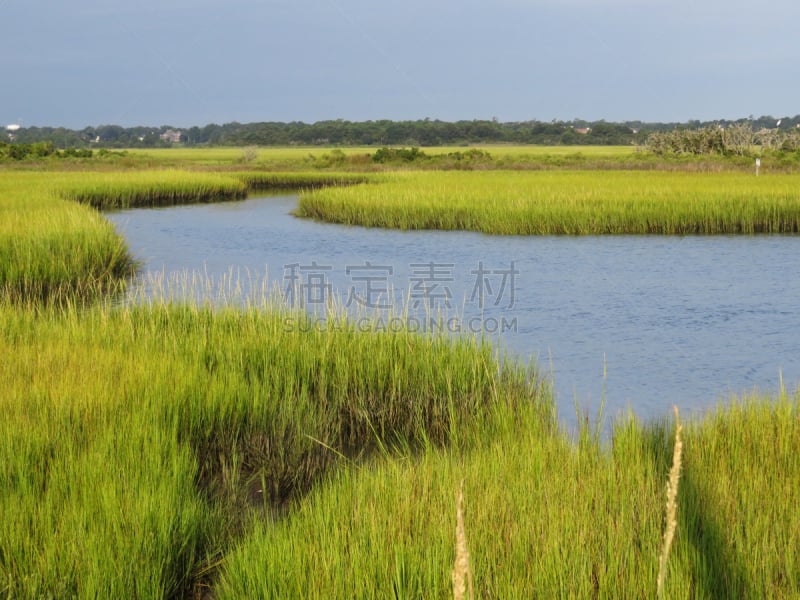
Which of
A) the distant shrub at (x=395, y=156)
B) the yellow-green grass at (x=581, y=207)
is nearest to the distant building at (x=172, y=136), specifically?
the distant shrub at (x=395, y=156)

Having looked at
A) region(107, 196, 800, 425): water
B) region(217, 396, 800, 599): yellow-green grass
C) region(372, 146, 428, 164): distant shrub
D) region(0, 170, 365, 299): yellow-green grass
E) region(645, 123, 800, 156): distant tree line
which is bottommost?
region(107, 196, 800, 425): water

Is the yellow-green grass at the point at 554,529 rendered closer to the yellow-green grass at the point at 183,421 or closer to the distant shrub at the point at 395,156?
the yellow-green grass at the point at 183,421

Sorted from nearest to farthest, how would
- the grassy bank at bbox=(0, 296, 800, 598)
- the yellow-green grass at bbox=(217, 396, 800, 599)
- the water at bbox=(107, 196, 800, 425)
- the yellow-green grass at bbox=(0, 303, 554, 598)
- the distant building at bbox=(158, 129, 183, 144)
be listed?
the yellow-green grass at bbox=(217, 396, 800, 599) < the grassy bank at bbox=(0, 296, 800, 598) < the yellow-green grass at bbox=(0, 303, 554, 598) < the water at bbox=(107, 196, 800, 425) < the distant building at bbox=(158, 129, 183, 144)

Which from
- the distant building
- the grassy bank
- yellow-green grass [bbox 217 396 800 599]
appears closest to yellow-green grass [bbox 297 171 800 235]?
the grassy bank

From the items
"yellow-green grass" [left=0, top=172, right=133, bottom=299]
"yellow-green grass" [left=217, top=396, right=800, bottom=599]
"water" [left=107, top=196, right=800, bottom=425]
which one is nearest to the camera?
"yellow-green grass" [left=217, top=396, right=800, bottom=599]

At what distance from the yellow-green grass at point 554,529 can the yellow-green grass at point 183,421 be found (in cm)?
45

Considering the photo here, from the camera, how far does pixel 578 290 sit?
1183 centimetres

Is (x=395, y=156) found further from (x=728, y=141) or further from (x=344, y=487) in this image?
(x=344, y=487)

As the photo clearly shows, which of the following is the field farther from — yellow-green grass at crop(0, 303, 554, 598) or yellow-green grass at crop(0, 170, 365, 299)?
yellow-green grass at crop(0, 170, 365, 299)

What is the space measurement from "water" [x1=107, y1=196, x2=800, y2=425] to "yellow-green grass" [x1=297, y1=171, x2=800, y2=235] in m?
0.74

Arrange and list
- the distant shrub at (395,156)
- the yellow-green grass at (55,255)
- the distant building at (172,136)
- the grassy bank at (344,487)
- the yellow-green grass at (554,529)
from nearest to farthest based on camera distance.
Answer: the yellow-green grass at (554,529) < the grassy bank at (344,487) < the yellow-green grass at (55,255) < the distant shrub at (395,156) < the distant building at (172,136)

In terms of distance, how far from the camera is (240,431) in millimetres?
5375

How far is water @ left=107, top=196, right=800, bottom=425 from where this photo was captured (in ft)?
24.9

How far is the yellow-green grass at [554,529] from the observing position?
2.96 meters
